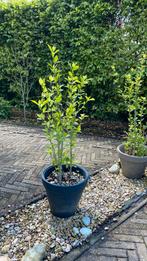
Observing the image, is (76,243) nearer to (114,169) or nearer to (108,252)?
(108,252)

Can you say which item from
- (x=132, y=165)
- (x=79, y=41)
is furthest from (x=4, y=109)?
(x=132, y=165)

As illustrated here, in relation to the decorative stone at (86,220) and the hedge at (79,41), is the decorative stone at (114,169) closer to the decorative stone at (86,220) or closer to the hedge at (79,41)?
the decorative stone at (86,220)

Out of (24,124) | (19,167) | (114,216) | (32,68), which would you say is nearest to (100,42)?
(32,68)

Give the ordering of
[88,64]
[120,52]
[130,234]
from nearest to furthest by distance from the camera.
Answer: [130,234]
[120,52]
[88,64]

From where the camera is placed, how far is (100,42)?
523 cm

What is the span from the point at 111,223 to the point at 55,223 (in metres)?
0.60

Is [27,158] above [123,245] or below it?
above

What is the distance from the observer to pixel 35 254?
2008 mm

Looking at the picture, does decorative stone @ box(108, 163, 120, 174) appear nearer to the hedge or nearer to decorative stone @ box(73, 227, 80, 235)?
decorative stone @ box(73, 227, 80, 235)

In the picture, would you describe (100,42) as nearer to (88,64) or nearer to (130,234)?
(88,64)

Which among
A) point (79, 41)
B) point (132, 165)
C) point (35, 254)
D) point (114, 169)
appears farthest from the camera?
point (79, 41)

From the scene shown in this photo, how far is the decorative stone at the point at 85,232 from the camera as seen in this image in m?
2.36

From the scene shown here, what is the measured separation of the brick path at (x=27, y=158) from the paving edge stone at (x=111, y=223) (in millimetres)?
892

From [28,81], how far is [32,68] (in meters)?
0.44
